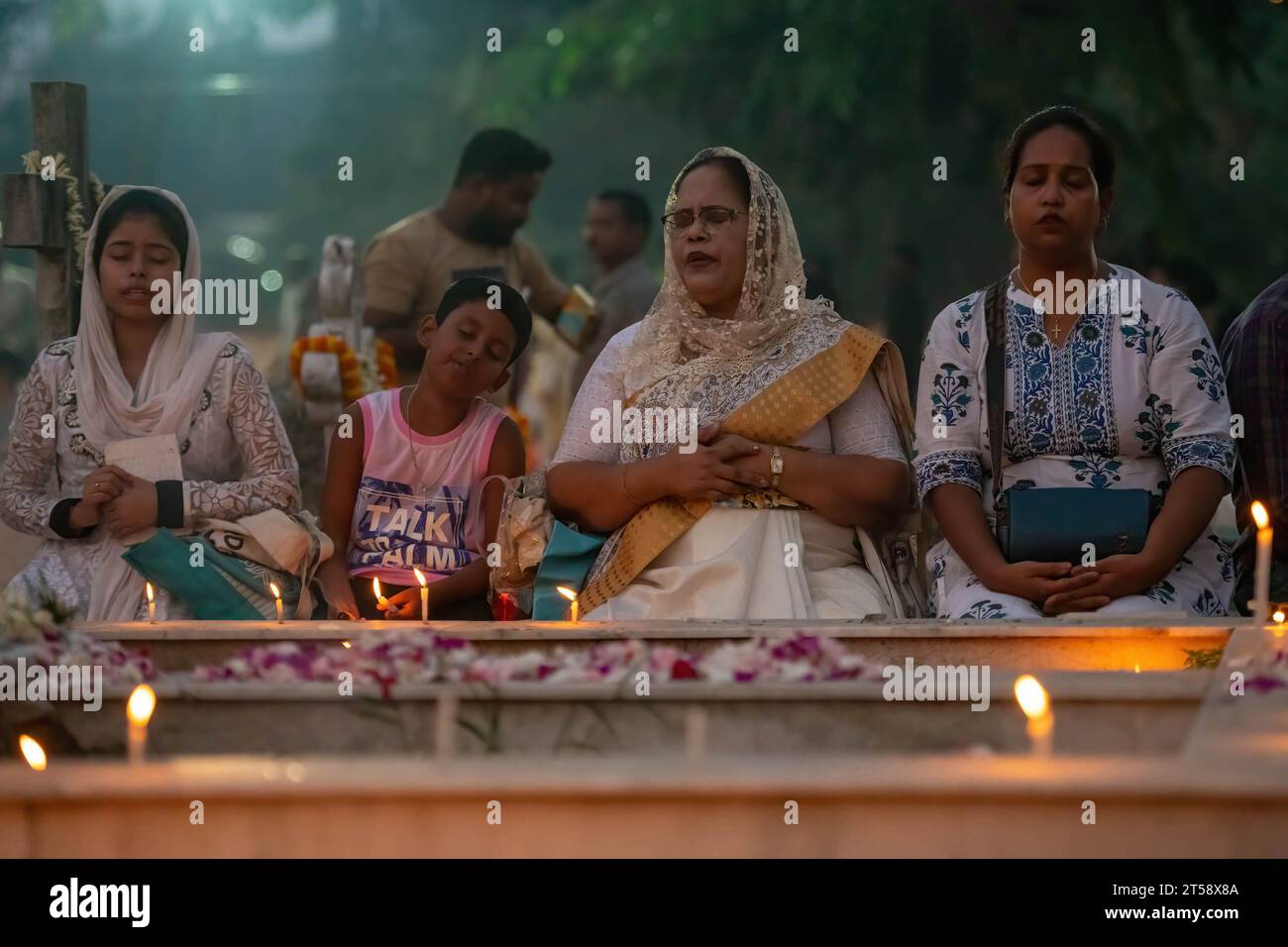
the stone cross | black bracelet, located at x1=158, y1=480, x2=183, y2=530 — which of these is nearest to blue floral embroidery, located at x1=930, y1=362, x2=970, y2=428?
black bracelet, located at x1=158, y1=480, x2=183, y2=530

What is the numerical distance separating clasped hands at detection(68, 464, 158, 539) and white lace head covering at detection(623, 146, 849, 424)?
1.22 m

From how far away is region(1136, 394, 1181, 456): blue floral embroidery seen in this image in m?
4.56

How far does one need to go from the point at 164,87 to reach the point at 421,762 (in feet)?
66.3

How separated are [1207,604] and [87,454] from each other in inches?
110

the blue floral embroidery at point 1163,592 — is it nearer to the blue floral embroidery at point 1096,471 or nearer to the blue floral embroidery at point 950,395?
the blue floral embroidery at point 1096,471

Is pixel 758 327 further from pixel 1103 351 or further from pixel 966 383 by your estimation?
pixel 1103 351

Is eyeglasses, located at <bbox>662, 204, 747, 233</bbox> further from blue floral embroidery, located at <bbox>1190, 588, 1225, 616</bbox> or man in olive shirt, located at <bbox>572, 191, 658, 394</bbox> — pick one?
man in olive shirt, located at <bbox>572, 191, 658, 394</bbox>

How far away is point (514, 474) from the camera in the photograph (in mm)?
5168

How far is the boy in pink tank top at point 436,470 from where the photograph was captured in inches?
195

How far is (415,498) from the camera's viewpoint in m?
5.04

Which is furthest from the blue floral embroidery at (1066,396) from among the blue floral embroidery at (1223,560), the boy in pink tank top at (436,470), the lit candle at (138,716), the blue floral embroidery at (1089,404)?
the lit candle at (138,716)

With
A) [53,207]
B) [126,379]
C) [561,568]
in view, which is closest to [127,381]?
[126,379]

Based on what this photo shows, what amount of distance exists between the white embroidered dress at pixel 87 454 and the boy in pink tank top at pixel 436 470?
18 centimetres
